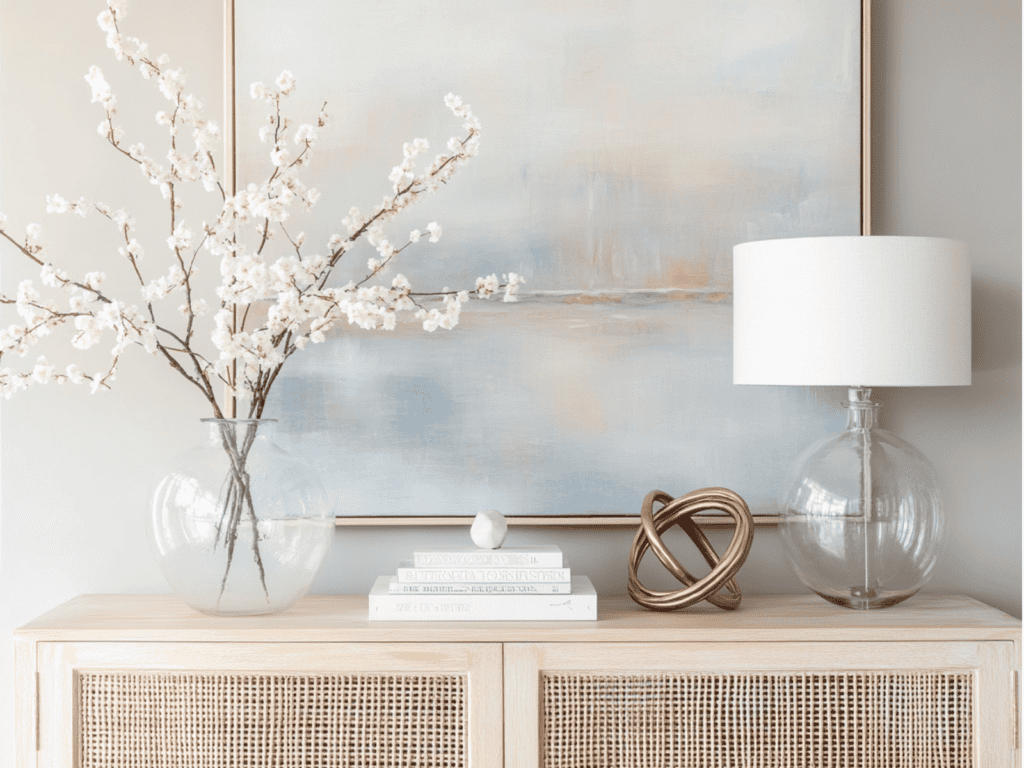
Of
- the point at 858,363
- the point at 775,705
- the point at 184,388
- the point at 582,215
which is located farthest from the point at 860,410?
the point at 184,388

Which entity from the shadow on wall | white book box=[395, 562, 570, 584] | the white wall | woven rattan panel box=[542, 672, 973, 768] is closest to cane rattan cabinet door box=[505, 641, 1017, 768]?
woven rattan panel box=[542, 672, 973, 768]

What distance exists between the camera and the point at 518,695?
53.2 inches

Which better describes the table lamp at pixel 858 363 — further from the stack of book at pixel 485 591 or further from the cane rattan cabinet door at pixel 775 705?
the stack of book at pixel 485 591

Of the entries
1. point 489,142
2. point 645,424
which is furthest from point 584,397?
point 489,142

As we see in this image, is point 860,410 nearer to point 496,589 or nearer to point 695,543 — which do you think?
point 695,543

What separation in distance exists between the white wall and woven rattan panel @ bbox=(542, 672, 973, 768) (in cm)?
36

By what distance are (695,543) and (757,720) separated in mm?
332

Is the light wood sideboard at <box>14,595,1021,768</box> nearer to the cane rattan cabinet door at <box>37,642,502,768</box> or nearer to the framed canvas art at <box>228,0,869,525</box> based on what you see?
the cane rattan cabinet door at <box>37,642,502,768</box>

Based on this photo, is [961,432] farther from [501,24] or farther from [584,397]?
[501,24]

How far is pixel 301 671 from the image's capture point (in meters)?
1.36

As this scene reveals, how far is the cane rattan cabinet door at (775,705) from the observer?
1358 millimetres

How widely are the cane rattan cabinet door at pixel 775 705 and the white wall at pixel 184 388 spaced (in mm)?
353

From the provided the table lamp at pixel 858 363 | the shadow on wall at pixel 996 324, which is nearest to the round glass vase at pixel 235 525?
the table lamp at pixel 858 363

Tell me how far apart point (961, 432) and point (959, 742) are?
0.61 meters
